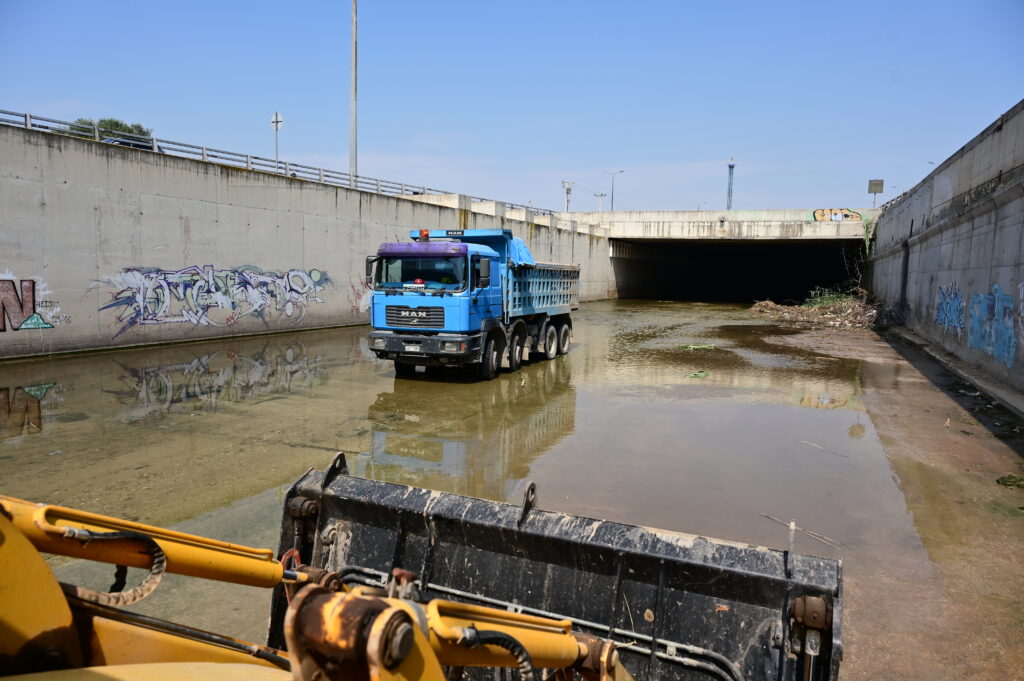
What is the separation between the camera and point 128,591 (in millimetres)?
2211

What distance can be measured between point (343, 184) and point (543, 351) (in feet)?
37.9

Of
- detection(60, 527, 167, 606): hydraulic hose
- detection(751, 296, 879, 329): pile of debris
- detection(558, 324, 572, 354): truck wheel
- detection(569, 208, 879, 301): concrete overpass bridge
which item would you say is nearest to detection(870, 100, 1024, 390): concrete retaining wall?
detection(751, 296, 879, 329): pile of debris

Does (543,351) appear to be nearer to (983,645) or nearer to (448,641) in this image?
(983,645)

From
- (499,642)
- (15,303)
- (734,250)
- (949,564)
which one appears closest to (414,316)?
(15,303)

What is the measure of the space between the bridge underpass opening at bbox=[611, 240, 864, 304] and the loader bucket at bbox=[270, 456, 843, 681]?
4329cm

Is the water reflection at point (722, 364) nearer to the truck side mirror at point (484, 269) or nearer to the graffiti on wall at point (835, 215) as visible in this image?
the truck side mirror at point (484, 269)

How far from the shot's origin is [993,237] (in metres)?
13.2

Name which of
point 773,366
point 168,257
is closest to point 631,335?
point 773,366

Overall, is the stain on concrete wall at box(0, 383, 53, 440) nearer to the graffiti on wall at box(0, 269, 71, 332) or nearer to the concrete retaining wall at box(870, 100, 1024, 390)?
the graffiti on wall at box(0, 269, 71, 332)

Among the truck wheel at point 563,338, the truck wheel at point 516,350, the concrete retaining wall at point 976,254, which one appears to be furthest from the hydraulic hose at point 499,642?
the truck wheel at point 563,338

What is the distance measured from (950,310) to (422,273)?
1330 centimetres

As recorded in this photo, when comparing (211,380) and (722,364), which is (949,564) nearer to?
(722,364)

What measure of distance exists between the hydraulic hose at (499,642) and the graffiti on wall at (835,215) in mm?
41763

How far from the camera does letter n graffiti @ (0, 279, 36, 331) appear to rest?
44.4 feet
